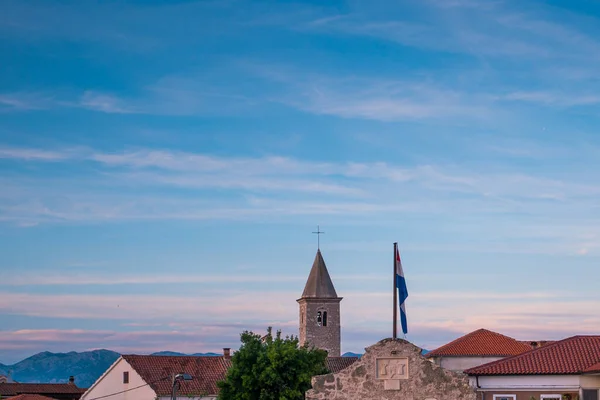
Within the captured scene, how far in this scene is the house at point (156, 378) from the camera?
257 ft

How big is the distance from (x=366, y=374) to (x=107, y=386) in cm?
5569

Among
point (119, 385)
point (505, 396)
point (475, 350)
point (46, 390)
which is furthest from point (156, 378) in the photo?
point (505, 396)

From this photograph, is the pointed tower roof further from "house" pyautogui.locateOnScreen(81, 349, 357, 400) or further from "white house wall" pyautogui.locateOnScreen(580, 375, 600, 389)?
"white house wall" pyautogui.locateOnScreen(580, 375, 600, 389)

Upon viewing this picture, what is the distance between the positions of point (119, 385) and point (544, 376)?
43.0 metres

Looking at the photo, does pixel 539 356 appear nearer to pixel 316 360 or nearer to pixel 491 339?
pixel 316 360

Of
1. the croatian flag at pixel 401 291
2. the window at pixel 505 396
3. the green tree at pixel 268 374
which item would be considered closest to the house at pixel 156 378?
the green tree at pixel 268 374

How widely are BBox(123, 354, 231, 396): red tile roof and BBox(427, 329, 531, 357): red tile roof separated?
17693mm

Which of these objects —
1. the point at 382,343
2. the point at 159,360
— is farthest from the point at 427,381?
the point at 159,360

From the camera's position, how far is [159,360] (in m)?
83.6

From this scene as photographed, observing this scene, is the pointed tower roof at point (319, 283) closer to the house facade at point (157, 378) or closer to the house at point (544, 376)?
the house facade at point (157, 378)

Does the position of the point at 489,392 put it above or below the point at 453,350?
below

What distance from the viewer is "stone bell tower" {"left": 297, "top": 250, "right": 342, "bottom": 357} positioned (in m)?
123

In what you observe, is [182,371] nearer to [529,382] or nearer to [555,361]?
[529,382]

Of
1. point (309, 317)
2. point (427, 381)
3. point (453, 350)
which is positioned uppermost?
point (309, 317)
